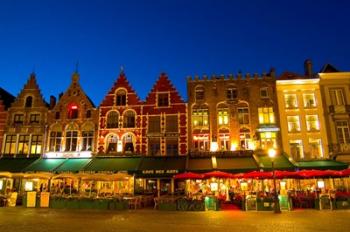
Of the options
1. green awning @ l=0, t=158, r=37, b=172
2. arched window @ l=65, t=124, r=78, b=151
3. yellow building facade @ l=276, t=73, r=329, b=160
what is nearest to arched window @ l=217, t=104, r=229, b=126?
yellow building facade @ l=276, t=73, r=329, b=160

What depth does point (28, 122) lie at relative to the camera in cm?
3108

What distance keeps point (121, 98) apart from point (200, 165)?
1077cm

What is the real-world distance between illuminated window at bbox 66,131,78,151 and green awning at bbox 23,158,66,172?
1.42 meters

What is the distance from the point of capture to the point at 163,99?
3095cm

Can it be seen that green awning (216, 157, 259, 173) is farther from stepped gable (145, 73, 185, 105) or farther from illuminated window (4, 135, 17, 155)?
illuminated window (4, 135, 17, 155)

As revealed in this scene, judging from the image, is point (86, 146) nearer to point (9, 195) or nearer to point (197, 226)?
point (9, 195)

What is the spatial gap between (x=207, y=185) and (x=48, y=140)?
1611 cm

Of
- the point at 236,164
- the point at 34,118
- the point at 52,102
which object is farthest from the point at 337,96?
the point at 34,118

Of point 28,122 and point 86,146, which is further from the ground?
point 28,122

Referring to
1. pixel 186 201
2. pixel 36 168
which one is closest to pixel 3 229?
pixel 186 201

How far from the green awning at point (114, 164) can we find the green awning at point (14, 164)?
6020mm

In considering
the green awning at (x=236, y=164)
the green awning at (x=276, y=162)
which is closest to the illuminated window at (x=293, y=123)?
the green awning at (x=276, y=162)

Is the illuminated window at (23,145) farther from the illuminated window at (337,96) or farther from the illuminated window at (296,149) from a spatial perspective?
the illuminated window at (337,96)

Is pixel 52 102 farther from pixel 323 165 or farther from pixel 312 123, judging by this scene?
pixel 323 165
